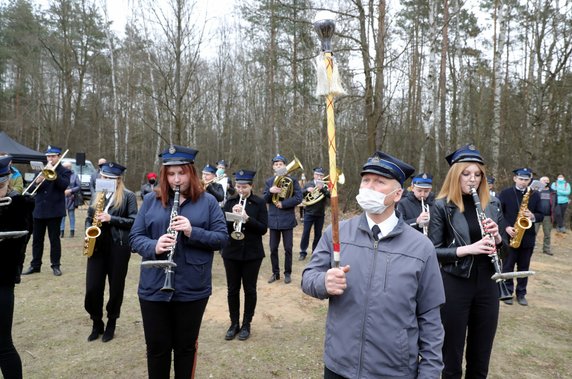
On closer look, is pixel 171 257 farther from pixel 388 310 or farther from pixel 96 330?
pixel 96 330

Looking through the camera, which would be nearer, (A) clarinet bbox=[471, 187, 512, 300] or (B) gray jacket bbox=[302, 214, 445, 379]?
(B) gray jacket bbox=[302, 214, 445, 379]

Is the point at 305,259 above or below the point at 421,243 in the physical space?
below

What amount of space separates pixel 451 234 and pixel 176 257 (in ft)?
7.81

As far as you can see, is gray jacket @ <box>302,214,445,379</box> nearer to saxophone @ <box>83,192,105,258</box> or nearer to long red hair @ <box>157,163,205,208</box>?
long red hair @ <box>157,163,205,208</box>

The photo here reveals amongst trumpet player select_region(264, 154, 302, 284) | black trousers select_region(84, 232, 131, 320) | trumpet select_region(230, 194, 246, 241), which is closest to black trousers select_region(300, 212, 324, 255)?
trumpet player select_region(264, 154, 302, 284)

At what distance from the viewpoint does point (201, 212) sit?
333 cm

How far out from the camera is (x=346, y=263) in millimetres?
2186

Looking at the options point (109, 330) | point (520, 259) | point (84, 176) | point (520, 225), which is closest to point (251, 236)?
point (109, 330)

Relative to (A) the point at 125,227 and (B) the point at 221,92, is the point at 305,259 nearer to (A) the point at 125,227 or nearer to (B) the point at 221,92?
(A) the point at 125,227

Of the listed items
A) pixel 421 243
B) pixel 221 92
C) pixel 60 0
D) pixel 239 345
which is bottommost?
pixel 239 345

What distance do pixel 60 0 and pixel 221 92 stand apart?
12.3 meters

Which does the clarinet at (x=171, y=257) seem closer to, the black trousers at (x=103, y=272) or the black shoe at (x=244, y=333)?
the black trousers at (x=103, y=272)

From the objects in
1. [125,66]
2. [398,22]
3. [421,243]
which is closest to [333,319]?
[421,243]

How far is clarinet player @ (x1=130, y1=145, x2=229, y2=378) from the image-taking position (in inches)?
122
